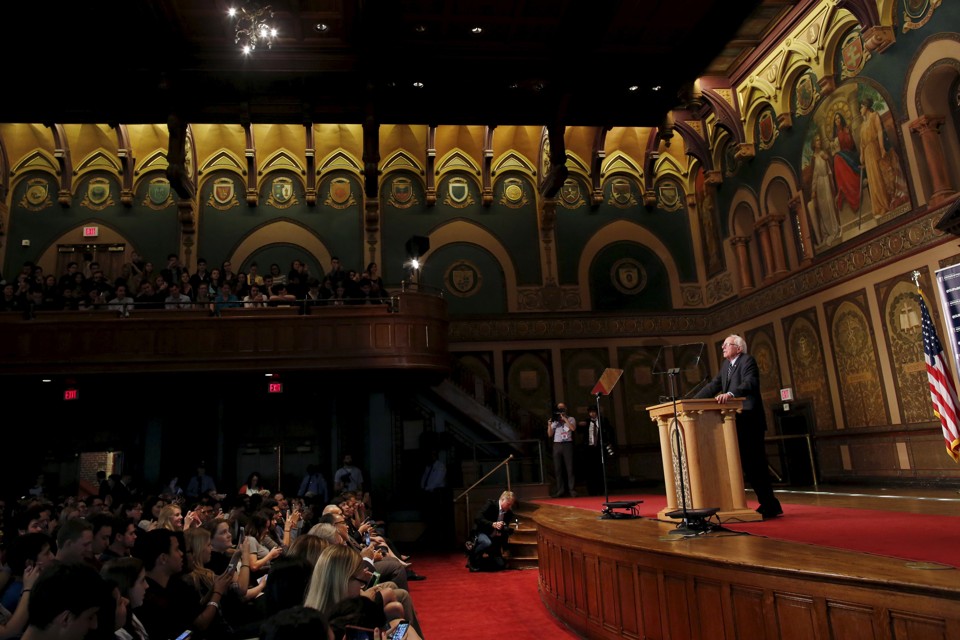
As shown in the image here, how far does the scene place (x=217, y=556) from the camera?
531cm

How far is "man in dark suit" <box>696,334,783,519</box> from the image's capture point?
5.75 meters

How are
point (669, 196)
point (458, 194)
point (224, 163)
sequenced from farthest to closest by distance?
A: point (669, 196) → point (458, 194) → point (224, 163)

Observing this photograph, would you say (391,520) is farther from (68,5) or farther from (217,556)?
(68,5)

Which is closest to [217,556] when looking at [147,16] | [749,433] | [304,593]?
[304,593]

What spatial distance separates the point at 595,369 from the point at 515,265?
352 centimetres

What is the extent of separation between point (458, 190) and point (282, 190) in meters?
4.76

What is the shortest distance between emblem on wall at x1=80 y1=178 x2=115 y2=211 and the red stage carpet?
17441mm

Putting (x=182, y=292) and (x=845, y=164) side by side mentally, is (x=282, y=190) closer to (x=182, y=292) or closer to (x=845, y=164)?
(x=182, y=292)

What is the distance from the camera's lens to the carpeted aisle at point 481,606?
6645 mm

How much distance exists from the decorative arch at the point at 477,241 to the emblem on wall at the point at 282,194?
3901 millimetres

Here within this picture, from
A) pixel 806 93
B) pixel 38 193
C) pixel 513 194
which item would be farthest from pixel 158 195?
pixel 806 93

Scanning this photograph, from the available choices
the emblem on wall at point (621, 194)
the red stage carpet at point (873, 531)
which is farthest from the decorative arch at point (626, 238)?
the red stage carpet at point (873, 531)

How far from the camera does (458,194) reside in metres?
18.4

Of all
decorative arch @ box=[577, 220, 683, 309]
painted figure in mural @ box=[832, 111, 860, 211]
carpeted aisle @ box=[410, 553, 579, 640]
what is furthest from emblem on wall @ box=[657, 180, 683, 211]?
carpeted aisle @ box=[410, 553, 579, 640]
